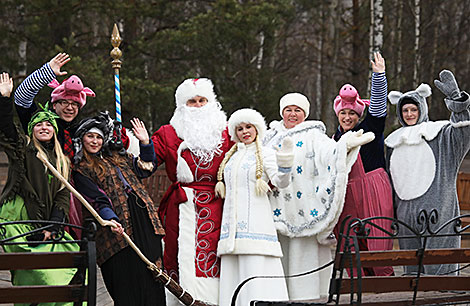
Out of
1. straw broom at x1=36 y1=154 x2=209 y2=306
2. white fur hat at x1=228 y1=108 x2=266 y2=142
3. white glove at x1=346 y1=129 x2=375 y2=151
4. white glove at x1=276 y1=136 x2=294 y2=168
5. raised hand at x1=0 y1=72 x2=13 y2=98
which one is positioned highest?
raised hand at x1=0 y1=72 x2=13 y2=98

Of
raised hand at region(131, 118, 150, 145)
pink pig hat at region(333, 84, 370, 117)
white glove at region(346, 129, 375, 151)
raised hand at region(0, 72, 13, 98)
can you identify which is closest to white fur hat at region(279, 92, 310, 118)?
pink pig hat at region(333, 84, 370, 117)

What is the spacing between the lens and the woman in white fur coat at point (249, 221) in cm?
529

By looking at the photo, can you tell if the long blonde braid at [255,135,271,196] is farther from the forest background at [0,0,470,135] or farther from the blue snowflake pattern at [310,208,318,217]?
the forest background at [0,0,470,135]

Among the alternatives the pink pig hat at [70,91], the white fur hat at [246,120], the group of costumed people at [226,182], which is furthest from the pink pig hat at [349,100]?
the pink pig hat at [70,91]

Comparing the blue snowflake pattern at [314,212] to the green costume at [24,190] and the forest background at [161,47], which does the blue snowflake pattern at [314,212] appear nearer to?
the green costume at [24,190]

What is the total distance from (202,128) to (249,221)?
0.83m

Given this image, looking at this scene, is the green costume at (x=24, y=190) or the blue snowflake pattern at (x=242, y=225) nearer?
the green costume at (x=24, y=190)

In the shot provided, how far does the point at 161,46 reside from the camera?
1295 centimetres

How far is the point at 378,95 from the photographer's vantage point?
18.9ft

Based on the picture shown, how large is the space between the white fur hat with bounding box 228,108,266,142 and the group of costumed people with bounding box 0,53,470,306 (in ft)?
0.04

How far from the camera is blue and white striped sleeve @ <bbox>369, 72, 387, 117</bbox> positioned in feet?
18.7

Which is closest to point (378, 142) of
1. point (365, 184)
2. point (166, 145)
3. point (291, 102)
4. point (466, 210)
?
point (365, 184)

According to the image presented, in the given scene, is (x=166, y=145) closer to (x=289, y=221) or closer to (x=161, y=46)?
(x=289, y=221)

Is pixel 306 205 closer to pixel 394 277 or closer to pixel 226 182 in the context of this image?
pixel 226 182
